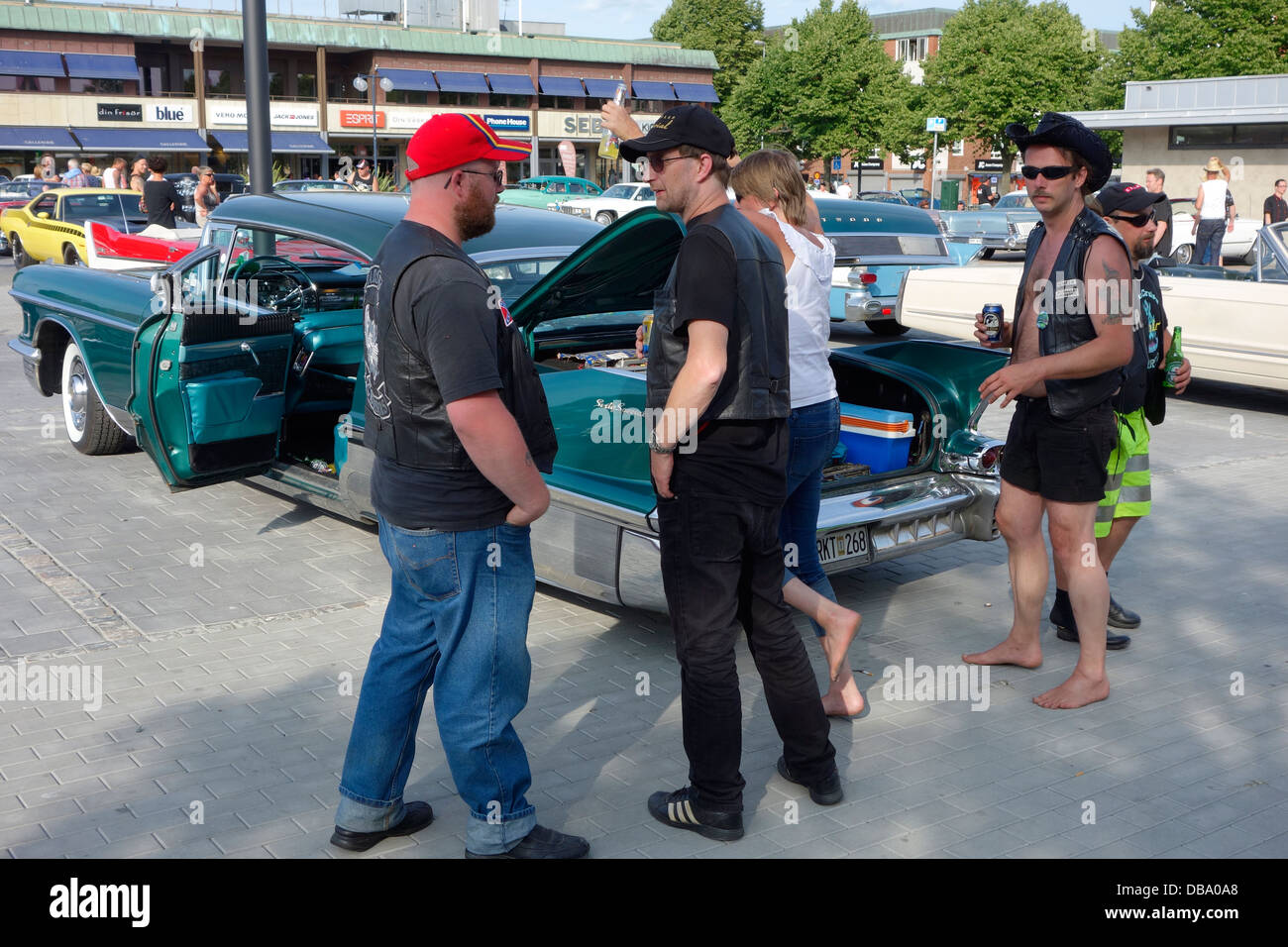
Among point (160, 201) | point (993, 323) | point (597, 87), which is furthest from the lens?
point (597, 87)

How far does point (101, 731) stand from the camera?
4.14m

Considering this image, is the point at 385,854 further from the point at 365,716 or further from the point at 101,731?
the point at 101,731

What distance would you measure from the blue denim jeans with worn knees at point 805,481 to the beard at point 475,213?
1350 millimetres

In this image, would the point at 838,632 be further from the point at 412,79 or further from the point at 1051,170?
the point at 412,79

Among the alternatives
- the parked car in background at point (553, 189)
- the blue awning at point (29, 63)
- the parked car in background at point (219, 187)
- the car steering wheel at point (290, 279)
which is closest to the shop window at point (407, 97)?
the blue awning at point (29, 63)

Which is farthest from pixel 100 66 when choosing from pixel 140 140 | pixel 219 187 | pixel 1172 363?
pixel 1172 363

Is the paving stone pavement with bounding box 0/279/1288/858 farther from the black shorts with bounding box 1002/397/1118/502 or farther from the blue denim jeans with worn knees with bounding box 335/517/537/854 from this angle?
the black shorts with bounding box 1002/397/1118/502

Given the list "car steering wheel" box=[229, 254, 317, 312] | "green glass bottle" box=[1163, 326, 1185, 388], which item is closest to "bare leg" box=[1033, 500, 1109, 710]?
"green glass bottle" box=[1163, 326, 1185, 388]

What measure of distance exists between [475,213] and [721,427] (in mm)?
890

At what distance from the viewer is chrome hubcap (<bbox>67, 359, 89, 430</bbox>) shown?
7.89 meters

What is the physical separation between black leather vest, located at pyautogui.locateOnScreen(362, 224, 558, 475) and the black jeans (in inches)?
21.5

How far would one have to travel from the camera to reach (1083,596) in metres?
4.48

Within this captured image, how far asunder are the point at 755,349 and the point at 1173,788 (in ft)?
6.53
